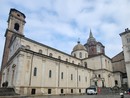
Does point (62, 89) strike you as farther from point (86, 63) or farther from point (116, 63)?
point (116, 63)

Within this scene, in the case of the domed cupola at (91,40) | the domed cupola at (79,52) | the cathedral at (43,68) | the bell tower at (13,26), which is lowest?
the cathedral at (43,68)

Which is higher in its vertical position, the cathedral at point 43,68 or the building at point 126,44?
the building at point 126,44

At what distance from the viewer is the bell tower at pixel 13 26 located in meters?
36.4

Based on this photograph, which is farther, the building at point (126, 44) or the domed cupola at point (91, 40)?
the domed cupola at point (91, 40)

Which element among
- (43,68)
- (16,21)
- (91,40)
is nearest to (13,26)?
(16,21)

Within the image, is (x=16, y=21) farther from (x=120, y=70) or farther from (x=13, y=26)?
(x=120, y=70)

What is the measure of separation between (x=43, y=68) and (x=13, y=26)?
67.5 feet

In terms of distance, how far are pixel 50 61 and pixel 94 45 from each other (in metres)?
46.7

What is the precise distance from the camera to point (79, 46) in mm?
49531

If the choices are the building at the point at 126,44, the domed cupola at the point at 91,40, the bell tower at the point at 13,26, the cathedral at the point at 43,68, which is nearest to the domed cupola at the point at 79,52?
the cathedral at the point at 43,68

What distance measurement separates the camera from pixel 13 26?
38719 millimetres

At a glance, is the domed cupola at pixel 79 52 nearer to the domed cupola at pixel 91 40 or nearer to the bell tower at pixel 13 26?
the bell tower at pixel 13 26

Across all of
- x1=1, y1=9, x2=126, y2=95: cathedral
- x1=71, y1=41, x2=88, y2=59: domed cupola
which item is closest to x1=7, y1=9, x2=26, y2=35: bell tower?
x1=1, y1=9, x2=126, y2=95: cathedral

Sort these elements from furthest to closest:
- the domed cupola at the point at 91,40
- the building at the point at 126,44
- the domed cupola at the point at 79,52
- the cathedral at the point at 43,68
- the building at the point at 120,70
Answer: the domed cupola at the point at 91,40
the domed cupola at the point at 79,52
the building at the point at 120,70
the building at the point at 126,44
the cathedral at the point at 43,68
